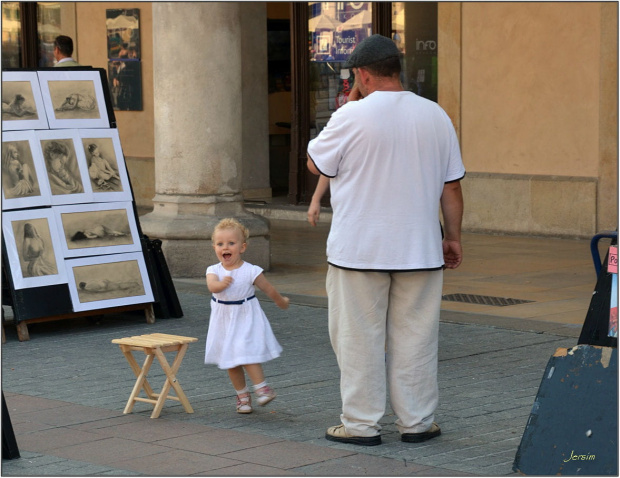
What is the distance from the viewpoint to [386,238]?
5.55 meters

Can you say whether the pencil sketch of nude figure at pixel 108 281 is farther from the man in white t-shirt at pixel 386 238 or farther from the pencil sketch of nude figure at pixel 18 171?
the man in white t-shirt at pixel 386 238

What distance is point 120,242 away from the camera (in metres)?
9.26

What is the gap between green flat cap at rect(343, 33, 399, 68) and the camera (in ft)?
18.4

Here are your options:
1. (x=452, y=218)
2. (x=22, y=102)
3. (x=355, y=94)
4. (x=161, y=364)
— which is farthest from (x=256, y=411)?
(x=22, y=102)

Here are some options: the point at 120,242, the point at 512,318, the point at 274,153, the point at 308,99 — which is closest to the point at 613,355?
the point at 512,318

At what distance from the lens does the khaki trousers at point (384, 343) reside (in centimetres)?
566

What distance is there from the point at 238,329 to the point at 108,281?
2.98 meters

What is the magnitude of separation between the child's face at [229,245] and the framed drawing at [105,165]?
2.95 m

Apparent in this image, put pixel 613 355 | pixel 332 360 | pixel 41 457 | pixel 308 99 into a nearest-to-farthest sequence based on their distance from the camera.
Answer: pixel 613 355 → pixel 41 457 → pixel 332 360 → pixel 308 99

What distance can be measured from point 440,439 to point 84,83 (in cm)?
462

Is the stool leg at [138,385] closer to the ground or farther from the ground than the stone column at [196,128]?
closer to the ground

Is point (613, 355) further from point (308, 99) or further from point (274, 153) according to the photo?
point (274, 153)

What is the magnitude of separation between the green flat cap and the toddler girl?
4.19 ft

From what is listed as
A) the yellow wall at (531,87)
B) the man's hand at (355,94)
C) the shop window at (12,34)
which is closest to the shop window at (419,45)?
the yellow wall at (531,87)
